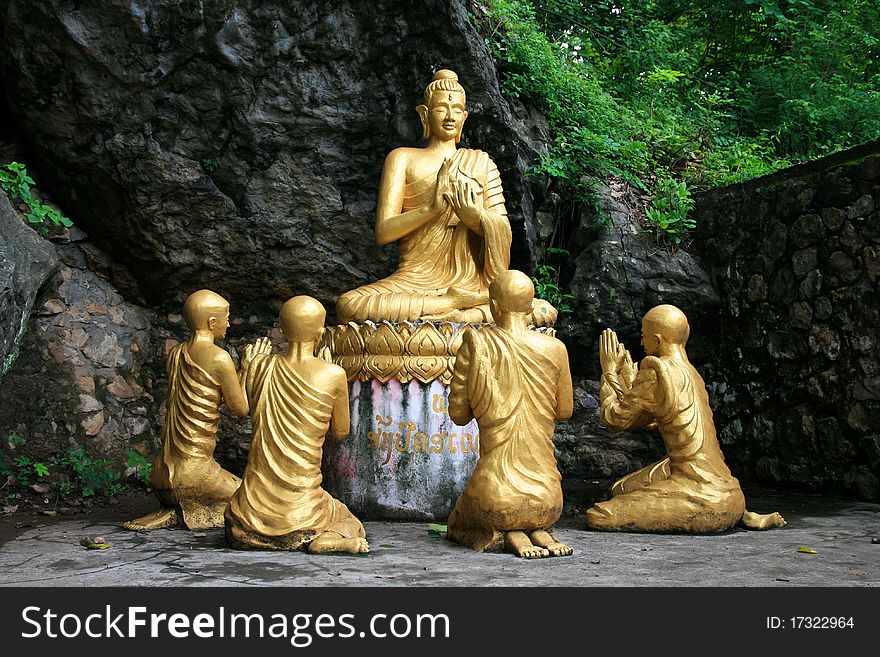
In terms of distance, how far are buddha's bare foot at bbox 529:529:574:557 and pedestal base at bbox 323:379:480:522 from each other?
1205 mm

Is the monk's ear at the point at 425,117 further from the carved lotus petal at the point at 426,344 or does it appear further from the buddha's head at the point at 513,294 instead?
the buddha's head at the point at 513,294

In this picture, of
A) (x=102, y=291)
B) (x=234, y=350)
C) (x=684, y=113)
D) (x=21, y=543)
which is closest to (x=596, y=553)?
(x=21, y=543)

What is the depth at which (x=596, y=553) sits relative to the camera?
13.8 feet

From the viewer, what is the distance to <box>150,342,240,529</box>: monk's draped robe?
489 cm

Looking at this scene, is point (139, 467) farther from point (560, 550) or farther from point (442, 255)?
point (560, 550)

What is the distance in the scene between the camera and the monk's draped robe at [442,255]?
5.66 m

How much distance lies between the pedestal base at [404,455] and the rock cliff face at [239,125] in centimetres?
268

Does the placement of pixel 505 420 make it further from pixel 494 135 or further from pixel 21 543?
pixel 494 135

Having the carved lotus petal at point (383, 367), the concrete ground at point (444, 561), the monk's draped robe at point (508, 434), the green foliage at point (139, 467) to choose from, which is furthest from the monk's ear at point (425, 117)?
the green foliage at point (139, 467)

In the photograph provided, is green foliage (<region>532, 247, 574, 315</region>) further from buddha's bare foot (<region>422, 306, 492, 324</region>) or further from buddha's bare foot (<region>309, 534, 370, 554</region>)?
buddha's bare foot (<region>309, 534, 370, 554</region>)

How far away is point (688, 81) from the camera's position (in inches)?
439

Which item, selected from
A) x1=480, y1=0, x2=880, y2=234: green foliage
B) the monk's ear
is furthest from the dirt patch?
x1=480, y1=0, x2=880, y2=234: green foliage

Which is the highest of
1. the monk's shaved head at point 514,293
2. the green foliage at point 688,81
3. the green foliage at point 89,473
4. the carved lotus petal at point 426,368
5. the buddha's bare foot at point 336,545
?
the green foliage at point 688,81

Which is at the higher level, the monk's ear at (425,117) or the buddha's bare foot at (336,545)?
the monk's ear at (425,117)
